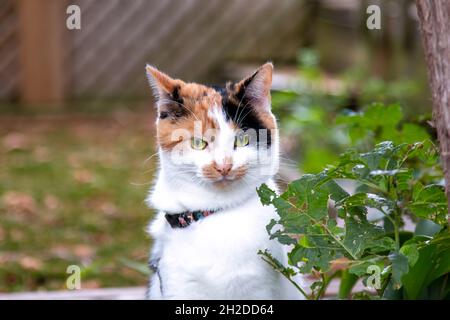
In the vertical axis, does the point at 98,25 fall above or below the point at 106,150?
above

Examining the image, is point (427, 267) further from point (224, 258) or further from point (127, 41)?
point (127, 41)

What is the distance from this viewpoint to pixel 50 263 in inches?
151

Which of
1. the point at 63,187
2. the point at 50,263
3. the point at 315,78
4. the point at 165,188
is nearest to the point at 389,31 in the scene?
the point at 315,78

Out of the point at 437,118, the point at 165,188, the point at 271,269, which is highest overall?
the point at 437,118

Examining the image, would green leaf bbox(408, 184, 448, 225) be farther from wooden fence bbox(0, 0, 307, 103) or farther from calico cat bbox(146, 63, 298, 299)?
wooden fence bbox(0, 0, 307, 103)

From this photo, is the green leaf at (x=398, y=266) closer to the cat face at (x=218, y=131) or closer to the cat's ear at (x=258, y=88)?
the cat face at (x=218, y=131)

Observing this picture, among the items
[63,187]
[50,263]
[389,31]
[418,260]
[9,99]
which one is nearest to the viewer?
[418,260]

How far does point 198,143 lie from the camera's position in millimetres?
2125

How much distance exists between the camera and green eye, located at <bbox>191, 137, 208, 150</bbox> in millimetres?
2113

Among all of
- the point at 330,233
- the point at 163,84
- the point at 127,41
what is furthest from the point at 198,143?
the point at 127,41

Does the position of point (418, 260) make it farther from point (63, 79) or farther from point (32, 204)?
point (63, 79)

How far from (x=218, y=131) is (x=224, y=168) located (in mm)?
110

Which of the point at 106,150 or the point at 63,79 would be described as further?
the point at 63,79

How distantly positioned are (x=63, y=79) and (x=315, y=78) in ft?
10.4
